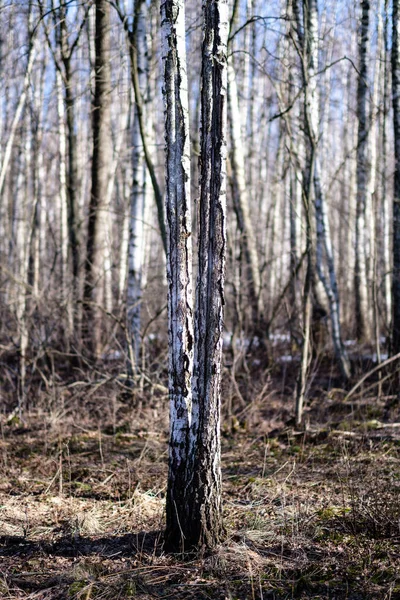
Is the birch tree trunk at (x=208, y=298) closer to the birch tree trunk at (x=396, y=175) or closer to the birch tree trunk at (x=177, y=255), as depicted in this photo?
the birch tree trunk at (x=177, y=255)

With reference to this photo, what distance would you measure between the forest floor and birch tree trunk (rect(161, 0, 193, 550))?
0.43 m

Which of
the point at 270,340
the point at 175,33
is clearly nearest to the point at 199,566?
the point at 175,33

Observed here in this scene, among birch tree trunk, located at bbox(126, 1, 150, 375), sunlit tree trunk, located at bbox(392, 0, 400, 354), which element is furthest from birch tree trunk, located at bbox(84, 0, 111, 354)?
sunlit tree trunk, located at bbox(392, 0, 400, 354)

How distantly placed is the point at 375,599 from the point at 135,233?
233 inches

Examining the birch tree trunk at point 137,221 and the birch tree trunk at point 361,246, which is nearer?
the birch tree trunk at point 137,221

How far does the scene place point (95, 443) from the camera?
6.89 meters

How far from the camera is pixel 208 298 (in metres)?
3.95

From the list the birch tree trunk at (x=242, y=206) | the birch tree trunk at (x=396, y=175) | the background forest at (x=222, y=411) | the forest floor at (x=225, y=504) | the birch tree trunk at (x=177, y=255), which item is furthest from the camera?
the birch tree trunk at (x=242, y=206)

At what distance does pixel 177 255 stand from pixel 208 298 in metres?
0.35

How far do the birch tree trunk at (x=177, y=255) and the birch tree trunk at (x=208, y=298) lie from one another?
0.08 m

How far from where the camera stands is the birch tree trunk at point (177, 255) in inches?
157

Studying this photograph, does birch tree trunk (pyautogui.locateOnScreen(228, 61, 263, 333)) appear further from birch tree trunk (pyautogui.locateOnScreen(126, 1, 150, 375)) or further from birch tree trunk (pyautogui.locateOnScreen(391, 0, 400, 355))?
birch tree trunk (pyautogui.locateOnScreen(391, 0, 400, 355))

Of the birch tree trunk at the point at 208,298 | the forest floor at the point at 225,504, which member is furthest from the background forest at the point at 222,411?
the birch tree trunk at the point at 208,298

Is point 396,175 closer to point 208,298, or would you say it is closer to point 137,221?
point 137,221
